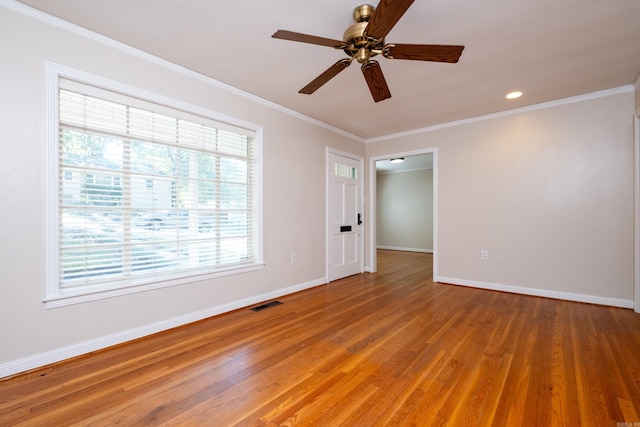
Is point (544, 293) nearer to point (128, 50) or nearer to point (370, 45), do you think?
point (370, 45)

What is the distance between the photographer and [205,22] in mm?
2197

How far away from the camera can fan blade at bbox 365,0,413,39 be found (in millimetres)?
1451

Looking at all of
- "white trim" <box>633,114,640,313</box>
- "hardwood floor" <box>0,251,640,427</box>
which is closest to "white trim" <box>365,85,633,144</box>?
"white trim" <box>633,114,640,313</box>

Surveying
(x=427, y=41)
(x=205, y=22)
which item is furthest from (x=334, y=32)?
(x=205, y=22)

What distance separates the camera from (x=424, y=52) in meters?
1.92

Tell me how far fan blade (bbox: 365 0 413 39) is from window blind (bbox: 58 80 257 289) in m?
2.09

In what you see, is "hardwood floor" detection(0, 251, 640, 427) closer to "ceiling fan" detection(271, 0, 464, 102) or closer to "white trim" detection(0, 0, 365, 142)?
"ceiling fan" detection(271, 0, 464, 102)

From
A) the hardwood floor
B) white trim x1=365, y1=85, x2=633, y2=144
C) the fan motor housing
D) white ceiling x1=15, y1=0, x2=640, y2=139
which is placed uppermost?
white ceiling x1=15, y1=0, x2=640, y2=139

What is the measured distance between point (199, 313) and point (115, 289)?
86 cm

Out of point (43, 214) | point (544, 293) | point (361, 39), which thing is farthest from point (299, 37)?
point (544, 293)

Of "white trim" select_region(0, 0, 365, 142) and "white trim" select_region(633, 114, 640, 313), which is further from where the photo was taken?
"white trim" select_region(633, 114, 640, 313)

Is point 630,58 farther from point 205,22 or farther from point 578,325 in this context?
point 205,22

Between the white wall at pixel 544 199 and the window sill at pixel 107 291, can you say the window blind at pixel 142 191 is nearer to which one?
the window sill at pixel 107 291

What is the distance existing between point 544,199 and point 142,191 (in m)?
4.82
